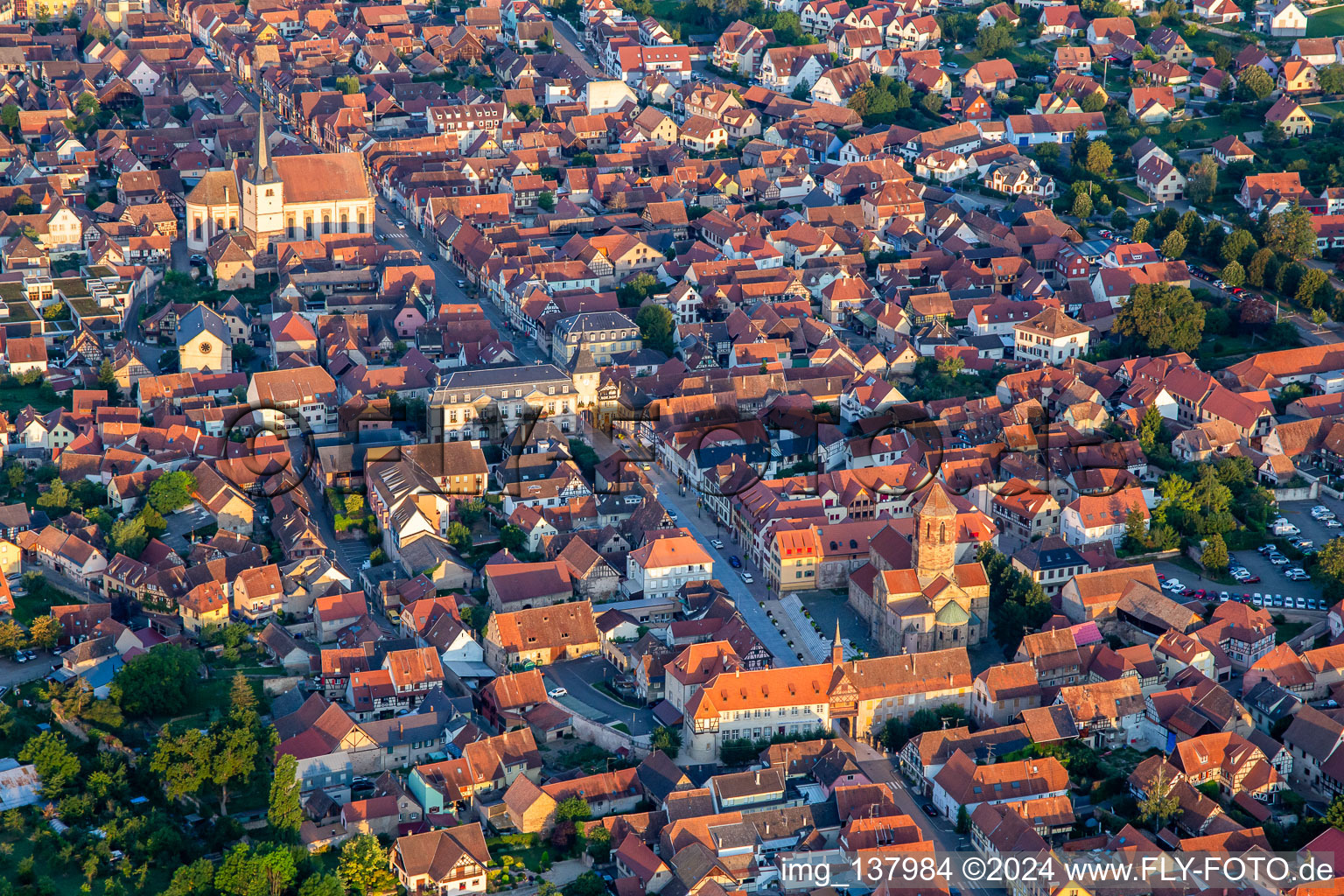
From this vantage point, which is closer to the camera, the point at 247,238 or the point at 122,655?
the point at 122,655

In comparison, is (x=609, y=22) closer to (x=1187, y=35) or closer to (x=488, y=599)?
(x=1187, y=35)

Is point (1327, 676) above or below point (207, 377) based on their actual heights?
above

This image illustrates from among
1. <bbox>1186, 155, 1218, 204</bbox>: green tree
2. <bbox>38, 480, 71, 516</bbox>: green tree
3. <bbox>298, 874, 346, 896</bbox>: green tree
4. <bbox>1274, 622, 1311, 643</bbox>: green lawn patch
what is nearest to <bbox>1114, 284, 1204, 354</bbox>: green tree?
<bbox>1186, 155, 1218, 204</bbox>: green tree

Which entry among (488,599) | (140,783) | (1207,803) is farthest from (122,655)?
(1207,803)

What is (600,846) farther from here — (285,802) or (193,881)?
(193,881)

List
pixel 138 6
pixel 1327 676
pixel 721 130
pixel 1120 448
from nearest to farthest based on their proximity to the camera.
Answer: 1. pixel 1327 676
2. pixel 1120 448
3. pixel 721 130
4. pixel 138 6
